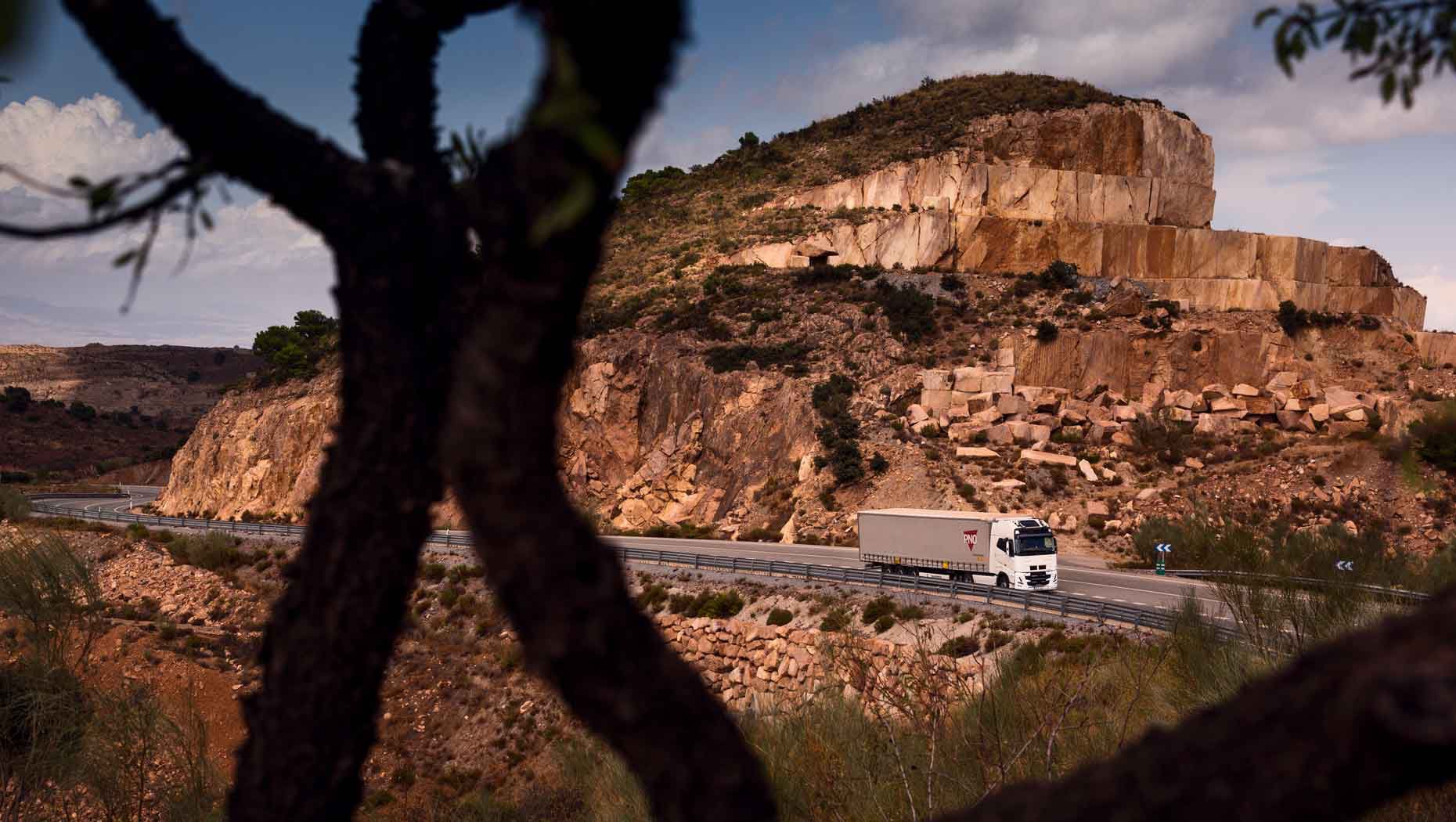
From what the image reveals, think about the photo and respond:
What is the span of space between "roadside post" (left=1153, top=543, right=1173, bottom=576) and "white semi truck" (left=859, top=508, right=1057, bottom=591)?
4647mm

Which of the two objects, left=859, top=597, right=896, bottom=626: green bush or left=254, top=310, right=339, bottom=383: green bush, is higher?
left=254, top=310, right=339, bottom=383: green bush

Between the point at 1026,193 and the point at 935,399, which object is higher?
the point at 1026,193

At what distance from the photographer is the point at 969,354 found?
47906mm

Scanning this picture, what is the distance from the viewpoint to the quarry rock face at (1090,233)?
60062 millimetres

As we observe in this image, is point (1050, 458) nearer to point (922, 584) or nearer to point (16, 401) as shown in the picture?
point (922, 584)

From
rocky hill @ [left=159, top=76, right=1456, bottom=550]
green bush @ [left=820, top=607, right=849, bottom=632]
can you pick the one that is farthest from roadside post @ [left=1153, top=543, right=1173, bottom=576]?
green bush @ [left=820, top=607, right=849, bottom=632]

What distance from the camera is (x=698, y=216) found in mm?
74000

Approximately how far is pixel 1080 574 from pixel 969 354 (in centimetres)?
1988

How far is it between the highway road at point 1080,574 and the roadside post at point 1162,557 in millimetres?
366

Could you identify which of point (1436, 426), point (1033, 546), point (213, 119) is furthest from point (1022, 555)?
point (213, 119)

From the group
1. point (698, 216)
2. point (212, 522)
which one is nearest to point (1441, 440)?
point (212, 522)

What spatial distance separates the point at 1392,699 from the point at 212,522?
171ft

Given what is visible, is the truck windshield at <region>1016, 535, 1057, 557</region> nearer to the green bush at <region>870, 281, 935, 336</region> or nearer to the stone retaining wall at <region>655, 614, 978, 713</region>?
the stone retaining wall at <region>655, 614, 978, 713</region>

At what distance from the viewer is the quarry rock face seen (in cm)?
6006
